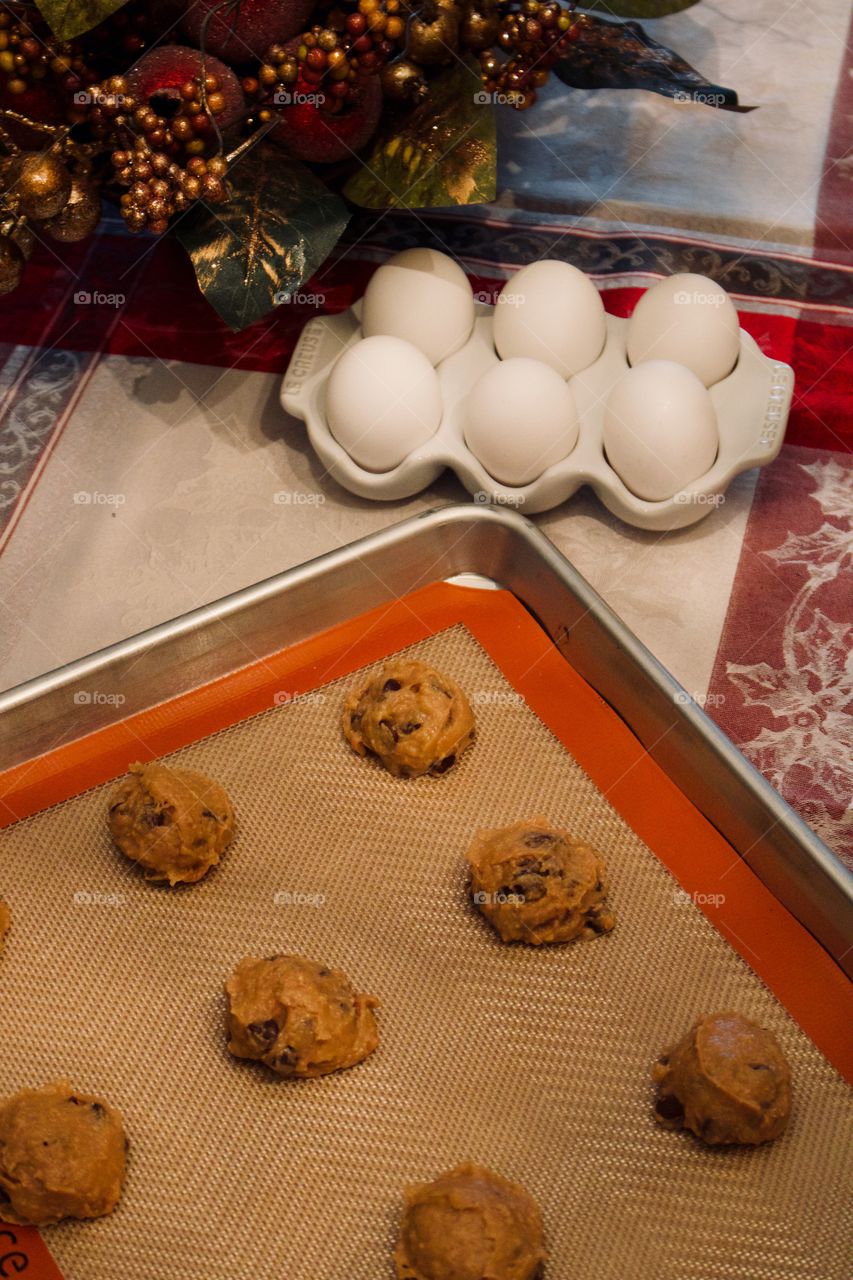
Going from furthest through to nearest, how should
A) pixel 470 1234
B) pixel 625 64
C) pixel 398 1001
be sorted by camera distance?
pixel 625 64
pixel 398 1001
pixel 470 1234

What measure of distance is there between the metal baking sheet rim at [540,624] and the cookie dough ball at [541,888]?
0.14 metres

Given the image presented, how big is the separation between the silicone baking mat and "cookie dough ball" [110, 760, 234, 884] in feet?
0.09

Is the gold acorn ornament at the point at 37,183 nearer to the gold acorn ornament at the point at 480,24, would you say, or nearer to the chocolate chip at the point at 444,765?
the gold acorn ornament at the point at 480,24

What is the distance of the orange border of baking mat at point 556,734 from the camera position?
114 centimetres

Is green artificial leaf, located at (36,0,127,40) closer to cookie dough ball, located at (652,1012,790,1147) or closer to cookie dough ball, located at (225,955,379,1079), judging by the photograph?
cookie dough ball, located at (225,955,379,1079)

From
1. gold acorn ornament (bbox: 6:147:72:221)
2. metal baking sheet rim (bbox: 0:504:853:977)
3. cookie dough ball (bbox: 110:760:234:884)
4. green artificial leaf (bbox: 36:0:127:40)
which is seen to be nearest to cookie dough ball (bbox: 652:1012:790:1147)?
metal baking sheet rim (bbox: 0:504:853:977)

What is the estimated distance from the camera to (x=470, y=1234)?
3.25 feet

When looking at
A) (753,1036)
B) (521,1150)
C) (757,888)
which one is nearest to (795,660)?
(757,888)

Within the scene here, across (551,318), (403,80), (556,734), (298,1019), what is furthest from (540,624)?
(403,80)

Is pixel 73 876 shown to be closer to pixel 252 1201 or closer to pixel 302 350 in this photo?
pixel 252 1201

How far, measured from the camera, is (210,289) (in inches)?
55.4

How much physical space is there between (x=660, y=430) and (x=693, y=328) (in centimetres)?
16

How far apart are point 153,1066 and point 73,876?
192 millimetres

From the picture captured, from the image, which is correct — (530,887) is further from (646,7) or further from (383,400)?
(646,7)
